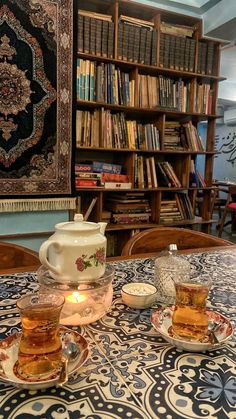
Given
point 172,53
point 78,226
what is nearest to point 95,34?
point 172,53

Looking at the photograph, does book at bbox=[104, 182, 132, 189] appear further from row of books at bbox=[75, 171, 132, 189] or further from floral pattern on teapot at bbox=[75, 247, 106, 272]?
floral pattern on teapot at bbox=[75, 247, 106, 272]

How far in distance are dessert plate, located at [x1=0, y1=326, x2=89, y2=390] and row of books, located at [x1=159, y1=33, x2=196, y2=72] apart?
2426 millimetres

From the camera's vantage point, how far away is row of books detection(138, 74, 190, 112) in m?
2.52

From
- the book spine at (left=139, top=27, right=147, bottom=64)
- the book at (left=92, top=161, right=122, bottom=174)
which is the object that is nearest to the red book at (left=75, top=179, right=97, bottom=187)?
the book at (left=92, top=161, right=122, bottom=174)

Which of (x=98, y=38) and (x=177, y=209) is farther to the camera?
(x=177, y=209)

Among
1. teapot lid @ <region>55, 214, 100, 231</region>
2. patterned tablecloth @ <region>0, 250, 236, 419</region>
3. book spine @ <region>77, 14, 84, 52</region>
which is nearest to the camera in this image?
patterned tablecloth @ <region>0, 250, 236, 419</region>

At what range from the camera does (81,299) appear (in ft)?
2.23

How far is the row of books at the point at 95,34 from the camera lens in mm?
2229

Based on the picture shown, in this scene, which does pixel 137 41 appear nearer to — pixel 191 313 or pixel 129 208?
pixel 129 208

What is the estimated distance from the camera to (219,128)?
7844mm

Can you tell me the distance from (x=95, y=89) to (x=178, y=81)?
2.50ft

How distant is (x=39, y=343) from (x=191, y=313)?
29cm

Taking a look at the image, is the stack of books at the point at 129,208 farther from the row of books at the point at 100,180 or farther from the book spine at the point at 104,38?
the book spine at the point at 104,38

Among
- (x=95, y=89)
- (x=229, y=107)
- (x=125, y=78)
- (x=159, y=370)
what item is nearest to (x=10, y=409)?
(x=159, y=370)
